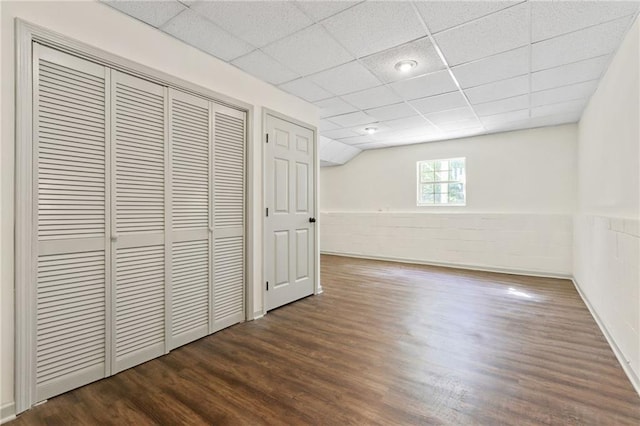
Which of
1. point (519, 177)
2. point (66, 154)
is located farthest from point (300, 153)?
point (519, 177)

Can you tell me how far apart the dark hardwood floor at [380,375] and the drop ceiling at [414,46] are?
2.54 metres

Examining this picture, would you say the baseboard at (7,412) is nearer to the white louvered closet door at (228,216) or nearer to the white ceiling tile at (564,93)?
the white louvered closet door at (228,216)

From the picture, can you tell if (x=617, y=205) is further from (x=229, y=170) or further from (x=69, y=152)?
(x=69, y=152)

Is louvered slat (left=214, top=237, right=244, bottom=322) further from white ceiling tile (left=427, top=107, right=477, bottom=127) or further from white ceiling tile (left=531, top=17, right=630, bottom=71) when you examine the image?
white ceiling tile (left=427, top=107, right=477, bottom=127)

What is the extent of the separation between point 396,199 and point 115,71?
19.1ft

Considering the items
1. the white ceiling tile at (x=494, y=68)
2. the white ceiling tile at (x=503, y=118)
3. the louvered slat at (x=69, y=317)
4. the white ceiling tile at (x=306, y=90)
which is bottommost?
the louvered slat at (x=69, y=317)

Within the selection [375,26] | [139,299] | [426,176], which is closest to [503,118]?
[426,176]

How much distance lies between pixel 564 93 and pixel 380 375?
12.9 ft

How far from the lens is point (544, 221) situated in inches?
206

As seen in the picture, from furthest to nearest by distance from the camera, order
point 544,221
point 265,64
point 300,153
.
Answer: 1. point 544,221
2. point 300,153
3. point 265,64

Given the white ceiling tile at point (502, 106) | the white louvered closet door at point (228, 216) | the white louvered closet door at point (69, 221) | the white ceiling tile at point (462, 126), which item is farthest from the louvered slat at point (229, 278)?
the white ceiling tile at point (462, 126)

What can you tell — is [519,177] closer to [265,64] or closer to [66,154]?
[265,64]

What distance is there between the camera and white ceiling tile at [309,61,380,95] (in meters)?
3.12

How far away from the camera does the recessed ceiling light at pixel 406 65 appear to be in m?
2.95
